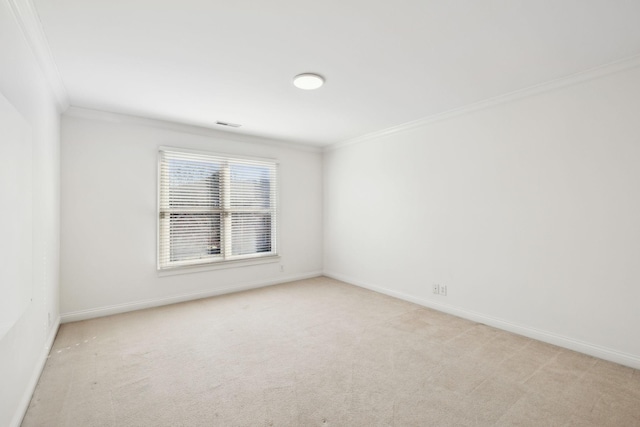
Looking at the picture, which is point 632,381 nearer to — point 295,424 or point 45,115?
point 295,424

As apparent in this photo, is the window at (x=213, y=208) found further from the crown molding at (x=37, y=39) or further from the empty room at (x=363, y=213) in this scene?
the crown molding at (x=37, y=39)

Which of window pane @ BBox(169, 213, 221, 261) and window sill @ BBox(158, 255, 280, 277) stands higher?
window pane @ BBox(169, 213, 221, 261)

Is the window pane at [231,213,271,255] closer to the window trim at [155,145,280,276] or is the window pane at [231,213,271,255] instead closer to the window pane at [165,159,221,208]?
the window trim at [155,145,280,276]

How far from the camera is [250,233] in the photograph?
494 cm

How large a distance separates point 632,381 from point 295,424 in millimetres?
2535

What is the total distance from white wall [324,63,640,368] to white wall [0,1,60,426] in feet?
12.8

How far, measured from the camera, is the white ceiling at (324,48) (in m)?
1.87

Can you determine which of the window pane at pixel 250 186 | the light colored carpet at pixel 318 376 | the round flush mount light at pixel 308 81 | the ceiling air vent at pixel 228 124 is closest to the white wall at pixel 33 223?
the light colored carpet at pixel 318 376

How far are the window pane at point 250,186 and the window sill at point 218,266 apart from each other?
0.87 metres

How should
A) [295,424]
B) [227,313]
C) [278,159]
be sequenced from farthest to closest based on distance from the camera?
[278,159], [227,313], [295,424]

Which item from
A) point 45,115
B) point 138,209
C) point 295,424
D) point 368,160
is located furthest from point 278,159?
point 295,424

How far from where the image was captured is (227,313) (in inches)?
147

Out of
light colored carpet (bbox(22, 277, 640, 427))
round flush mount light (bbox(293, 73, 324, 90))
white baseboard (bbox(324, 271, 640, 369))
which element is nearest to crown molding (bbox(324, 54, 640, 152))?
round flush mount light (bbox(293, 73, 324, 90))

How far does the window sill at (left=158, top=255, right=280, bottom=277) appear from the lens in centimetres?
413
